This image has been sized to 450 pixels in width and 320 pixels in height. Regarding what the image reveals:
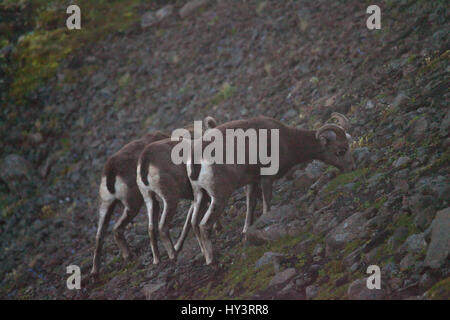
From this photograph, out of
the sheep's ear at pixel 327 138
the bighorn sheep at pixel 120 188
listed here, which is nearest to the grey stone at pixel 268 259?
the sheep's ear at pixel 327 138

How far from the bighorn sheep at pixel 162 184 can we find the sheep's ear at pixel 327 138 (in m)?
2.79

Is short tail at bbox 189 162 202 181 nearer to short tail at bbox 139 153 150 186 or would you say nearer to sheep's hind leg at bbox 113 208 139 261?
short tail at bbox 139 153 150 186

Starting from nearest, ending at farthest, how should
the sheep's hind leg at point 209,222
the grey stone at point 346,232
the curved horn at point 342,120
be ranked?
the grey stone at point 346,232 < the sheep's hind leg at point 209,222 < the curved horn at point 342,120

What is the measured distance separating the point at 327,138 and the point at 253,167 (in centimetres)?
194

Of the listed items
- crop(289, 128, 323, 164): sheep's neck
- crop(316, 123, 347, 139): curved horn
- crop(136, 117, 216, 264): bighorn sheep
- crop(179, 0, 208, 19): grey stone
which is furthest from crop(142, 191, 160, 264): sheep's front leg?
crop(179, 0, 208, 19): grey stone

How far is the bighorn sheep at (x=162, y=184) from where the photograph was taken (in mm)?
11984

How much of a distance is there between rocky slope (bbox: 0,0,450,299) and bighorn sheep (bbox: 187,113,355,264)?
0.39m

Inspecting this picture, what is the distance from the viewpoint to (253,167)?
39.5ft

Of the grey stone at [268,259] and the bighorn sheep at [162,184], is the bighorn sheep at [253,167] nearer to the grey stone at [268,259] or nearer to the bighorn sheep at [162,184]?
the bighorn sheep at [162,184]

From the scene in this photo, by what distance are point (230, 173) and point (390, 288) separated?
400 centimetres

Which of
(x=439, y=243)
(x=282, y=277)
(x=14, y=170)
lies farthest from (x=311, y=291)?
(x=14, y=170)

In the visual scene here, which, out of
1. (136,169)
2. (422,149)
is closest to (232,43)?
(136,169)

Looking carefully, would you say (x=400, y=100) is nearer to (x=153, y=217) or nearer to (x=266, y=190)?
(x=266, y=190)

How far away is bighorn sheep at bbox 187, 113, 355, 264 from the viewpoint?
11.3m
